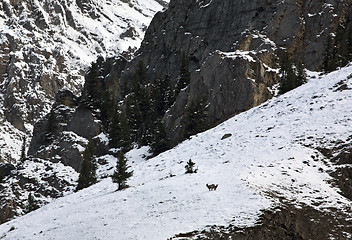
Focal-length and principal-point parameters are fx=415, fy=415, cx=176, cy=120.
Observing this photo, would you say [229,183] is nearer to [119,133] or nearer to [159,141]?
[159,141]

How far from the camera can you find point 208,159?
3050cm

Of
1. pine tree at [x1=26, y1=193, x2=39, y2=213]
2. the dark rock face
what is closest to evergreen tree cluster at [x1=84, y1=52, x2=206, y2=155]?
the dark rock face

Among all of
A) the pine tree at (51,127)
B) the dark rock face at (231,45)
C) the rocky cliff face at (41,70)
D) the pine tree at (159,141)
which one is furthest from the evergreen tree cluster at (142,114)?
the pine tree at (51,127)

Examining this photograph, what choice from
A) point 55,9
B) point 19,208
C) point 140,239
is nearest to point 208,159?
point 140,239

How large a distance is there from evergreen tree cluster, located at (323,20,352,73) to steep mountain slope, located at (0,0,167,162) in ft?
334

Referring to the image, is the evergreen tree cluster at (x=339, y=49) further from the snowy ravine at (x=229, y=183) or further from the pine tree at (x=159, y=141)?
the pine tree at (x=159, y=141)

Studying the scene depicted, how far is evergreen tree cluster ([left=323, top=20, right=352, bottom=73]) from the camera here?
51.9 meters

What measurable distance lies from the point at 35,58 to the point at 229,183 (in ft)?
521

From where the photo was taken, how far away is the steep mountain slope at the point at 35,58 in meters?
156

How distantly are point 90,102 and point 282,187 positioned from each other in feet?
167

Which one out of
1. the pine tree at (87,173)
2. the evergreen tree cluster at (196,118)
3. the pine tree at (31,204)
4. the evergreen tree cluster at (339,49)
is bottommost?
the pine tree at (31,204)

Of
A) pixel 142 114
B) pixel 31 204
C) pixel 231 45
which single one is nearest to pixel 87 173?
pixel 31 204

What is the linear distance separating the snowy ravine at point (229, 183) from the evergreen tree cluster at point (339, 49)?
50.2 feet

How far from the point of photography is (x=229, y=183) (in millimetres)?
23297
